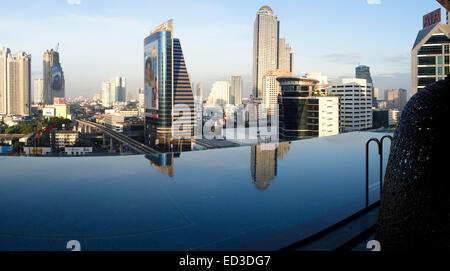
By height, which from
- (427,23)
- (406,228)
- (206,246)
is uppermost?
(427,23)

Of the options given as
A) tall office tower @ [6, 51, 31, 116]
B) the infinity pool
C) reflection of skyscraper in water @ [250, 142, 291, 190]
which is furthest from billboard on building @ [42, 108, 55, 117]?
reflection of skyscraper in water @ [250, 142, 291, 190]

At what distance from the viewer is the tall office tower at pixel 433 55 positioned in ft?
47.5

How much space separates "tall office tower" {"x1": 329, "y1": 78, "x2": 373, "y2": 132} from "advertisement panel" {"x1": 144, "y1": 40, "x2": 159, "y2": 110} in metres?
13.6

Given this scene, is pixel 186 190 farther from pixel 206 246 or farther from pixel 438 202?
pixel 438 202

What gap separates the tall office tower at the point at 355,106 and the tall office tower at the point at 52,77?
142ft

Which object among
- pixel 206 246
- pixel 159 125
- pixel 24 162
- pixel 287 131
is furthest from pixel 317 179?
pixel 159 125

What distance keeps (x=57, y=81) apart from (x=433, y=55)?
49.6m

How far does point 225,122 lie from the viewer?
28.4 meters

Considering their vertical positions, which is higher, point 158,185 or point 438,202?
point 438,202

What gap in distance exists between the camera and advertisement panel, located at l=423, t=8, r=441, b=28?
55.6 ft

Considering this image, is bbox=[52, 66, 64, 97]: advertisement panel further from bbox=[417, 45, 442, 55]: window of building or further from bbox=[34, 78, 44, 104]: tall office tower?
bbox=[417, 45, 442, 55]: window of building

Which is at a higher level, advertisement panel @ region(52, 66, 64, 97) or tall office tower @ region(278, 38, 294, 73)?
tall office tower @ region(278, 38, 294, 73)

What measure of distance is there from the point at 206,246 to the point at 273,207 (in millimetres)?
621

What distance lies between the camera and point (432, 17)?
57.4ft
